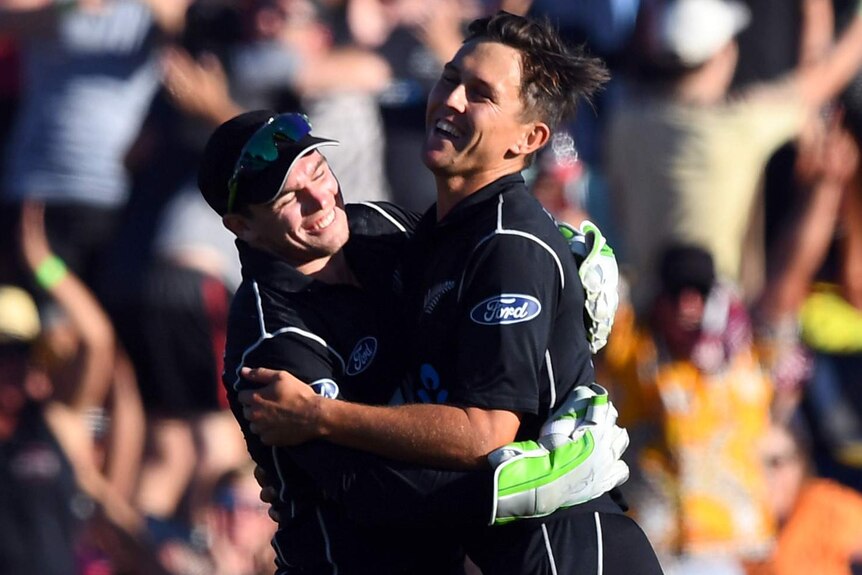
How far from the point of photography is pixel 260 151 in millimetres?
4184

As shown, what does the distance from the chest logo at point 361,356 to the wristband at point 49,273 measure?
4.20 metres

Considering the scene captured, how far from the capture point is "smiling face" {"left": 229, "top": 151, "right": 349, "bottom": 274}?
420 cm

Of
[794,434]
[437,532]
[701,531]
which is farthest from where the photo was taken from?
[794,434]

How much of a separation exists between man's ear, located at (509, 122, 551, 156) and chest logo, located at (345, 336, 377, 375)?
555mm

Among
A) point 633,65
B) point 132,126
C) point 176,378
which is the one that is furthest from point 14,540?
point 633,65

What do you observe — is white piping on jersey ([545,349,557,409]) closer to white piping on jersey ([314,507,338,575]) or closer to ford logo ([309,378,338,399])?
ford logo ([309,378,338,399])

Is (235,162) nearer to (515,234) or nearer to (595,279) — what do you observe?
(515,234)

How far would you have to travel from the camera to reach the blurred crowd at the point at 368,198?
298 inches

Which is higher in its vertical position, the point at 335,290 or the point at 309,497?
the point at 335,290

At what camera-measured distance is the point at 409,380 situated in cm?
416

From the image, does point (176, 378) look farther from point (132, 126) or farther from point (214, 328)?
point (132, 126)

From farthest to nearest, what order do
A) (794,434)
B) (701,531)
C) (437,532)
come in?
(794,434) → (701,531) → (437,532)

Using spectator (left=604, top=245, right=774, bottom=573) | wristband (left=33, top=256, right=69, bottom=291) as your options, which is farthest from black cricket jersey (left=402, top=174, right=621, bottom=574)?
wristband (left=33, top=256, right=69, bottom=291)

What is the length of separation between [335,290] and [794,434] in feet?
13.3
